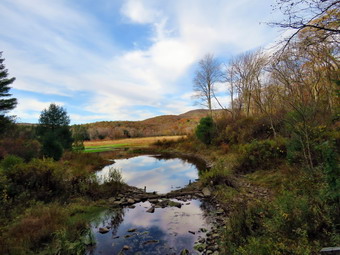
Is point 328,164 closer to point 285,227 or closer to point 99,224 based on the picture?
point 285,227

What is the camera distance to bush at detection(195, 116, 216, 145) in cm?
2466

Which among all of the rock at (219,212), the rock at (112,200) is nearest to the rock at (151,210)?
the rock at (112,200)

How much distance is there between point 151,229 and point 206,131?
1923cm

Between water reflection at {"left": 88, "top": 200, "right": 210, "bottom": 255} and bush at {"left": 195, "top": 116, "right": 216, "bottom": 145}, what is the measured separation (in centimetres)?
1656

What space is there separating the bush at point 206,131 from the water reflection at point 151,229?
1656cm

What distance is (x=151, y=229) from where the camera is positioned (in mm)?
6488

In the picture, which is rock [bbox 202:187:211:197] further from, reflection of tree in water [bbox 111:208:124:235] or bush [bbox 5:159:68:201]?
bush [bbox 5:159:68:201]

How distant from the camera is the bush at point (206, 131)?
24.7 metres

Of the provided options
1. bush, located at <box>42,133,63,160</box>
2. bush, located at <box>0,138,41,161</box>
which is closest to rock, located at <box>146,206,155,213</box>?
bush, located at <box>42,133,63,160</box>

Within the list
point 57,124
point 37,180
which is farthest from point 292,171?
point 57,124

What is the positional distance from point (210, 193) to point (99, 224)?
5.53 m

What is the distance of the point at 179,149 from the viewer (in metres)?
31.8

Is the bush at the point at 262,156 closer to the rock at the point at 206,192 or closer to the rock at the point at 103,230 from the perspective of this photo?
the rock at the point at 206,192

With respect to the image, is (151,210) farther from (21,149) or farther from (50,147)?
(21,149)
